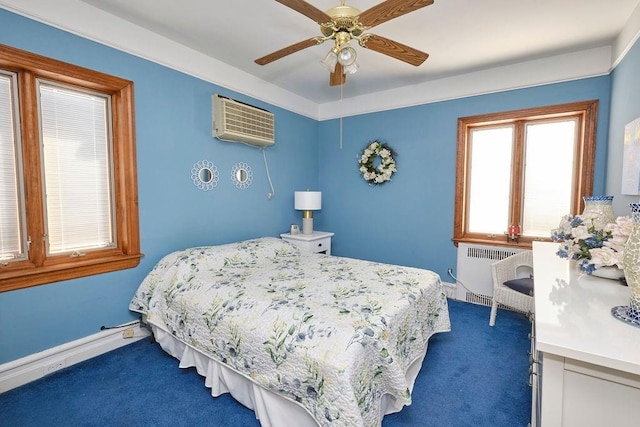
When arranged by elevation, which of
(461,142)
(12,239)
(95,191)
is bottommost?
(12,239)

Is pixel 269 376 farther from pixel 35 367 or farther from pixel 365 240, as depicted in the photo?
pixel 365 240

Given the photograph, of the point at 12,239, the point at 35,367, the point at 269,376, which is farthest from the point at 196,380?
the point at 12,239

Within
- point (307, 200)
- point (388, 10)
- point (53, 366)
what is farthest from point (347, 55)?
point (53, 366)

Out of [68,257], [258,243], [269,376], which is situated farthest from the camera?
[258,243]

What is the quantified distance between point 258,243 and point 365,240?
5.49 feet

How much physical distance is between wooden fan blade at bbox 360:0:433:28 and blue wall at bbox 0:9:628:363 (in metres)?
1.89

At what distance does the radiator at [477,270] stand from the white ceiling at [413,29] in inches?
70.0

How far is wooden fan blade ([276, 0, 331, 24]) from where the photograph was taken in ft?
4.81

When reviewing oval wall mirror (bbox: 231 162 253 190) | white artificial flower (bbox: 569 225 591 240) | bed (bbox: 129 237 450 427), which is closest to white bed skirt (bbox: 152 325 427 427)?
bed (bbox: 129 237 450 427)

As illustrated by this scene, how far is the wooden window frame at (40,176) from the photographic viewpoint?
1886 millimetres

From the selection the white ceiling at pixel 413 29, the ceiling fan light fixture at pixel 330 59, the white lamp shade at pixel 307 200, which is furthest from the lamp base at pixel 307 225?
the ceiling fan light fixture at pixel 330 59

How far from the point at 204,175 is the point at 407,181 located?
240 cm

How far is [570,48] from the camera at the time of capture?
264 centimetres

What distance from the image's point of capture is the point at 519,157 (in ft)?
10.2
